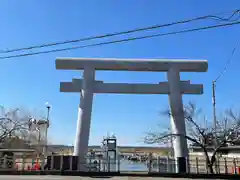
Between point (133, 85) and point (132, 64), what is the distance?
1.70m

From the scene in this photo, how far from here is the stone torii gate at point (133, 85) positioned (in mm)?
23516

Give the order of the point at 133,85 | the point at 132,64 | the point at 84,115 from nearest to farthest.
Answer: the point at 84,115
the point at 132,64
the point at 133,85

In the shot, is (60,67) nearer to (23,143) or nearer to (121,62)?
(121,62)

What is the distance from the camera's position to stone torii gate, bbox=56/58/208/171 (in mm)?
23516

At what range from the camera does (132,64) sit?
23844mm

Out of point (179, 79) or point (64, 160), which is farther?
point (179, 79)

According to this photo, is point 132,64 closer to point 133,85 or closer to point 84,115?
point 133,85

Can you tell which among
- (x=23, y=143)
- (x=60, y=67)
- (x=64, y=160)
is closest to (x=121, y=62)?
(x=60, y=67)

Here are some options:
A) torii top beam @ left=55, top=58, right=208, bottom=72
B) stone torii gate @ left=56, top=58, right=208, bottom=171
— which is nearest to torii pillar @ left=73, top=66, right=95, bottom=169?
stone torii gate @ left=56, top=58, right=208, bottom=171

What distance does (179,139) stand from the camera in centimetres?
2269

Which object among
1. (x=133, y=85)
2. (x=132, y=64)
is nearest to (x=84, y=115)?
(x=133, y=85)

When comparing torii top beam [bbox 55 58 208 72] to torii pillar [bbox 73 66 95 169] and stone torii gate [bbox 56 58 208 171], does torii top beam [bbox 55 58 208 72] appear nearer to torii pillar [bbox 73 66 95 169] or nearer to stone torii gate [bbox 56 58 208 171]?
stone torii gate [bbox 56 58 208 171]

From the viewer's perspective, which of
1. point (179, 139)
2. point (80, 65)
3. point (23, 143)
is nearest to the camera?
point (179, 139)

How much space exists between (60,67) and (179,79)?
951 centimetres
